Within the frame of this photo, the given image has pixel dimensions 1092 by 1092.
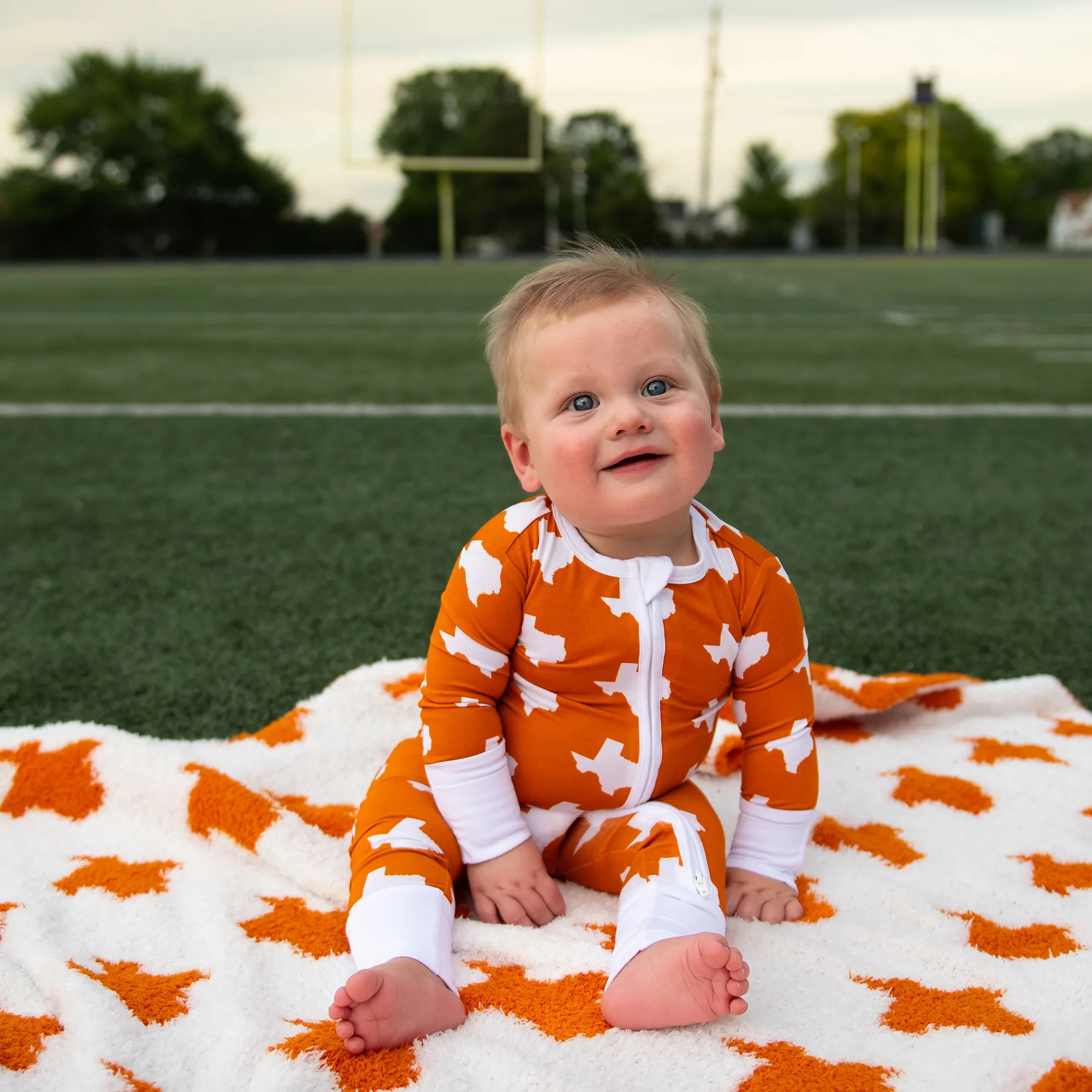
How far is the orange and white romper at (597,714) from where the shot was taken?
1289 millimetres

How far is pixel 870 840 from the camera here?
150 cm

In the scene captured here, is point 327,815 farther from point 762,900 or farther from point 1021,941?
point 1021,941

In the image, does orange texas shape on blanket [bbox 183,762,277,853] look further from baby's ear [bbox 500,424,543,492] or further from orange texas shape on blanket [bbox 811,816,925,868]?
orange texas shape on blanket [bbox 811,816,925,868]

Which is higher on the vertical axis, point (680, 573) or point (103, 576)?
point (680, 573)

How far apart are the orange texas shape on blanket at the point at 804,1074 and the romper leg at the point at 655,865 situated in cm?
14

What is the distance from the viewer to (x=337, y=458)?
11.8 ft

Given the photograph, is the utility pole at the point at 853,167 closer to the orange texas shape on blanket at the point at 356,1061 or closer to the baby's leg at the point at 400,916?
the baby's leg at the point at 400,916

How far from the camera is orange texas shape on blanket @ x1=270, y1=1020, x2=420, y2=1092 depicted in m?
1.00

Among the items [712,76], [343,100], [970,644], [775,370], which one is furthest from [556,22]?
[712,76]

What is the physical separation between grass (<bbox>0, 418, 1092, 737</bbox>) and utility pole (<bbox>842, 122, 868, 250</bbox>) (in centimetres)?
5045

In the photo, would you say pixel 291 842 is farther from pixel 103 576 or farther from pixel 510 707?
pixel 103 576

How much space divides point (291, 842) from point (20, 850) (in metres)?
0.32

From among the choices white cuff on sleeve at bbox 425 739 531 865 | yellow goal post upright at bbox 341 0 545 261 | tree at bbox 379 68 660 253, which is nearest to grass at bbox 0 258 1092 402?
white cuff on sleeve at bbox 425 739 531 865

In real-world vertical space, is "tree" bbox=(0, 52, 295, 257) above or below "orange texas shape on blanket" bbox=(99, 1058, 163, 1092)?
above
